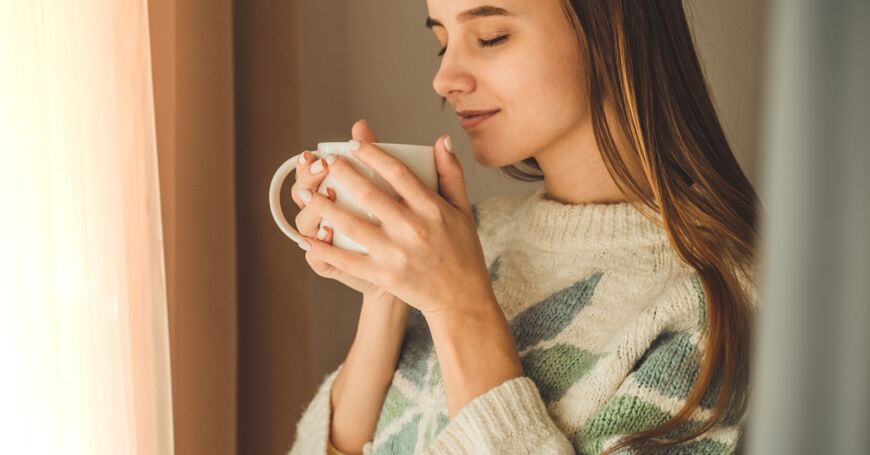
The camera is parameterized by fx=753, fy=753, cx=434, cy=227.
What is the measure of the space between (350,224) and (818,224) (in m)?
0.47

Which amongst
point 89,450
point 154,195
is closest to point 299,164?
point 154,195

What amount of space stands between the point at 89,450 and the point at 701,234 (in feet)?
1.95

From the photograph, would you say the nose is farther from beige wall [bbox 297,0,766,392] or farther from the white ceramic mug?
beige wall [bbox 297,0,766,392]

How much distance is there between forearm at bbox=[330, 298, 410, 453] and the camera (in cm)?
90

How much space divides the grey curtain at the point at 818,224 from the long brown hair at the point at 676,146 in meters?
0.49

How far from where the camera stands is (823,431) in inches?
8.9

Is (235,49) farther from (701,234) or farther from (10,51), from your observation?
(701,234)

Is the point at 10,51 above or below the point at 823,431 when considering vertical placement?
above

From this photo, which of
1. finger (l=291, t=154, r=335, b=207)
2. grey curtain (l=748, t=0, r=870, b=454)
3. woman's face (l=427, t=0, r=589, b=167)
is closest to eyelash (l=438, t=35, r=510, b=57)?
woman's face (l=427, t=0, r=589, b=167)

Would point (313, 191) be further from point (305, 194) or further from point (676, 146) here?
point (676, 146)

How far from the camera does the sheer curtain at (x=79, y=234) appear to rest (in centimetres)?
54

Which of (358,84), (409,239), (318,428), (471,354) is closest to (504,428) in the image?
(471,354)

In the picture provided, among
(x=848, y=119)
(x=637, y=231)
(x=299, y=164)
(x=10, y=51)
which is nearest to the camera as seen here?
(x=848, y=119)

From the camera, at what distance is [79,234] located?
60 centimetres
